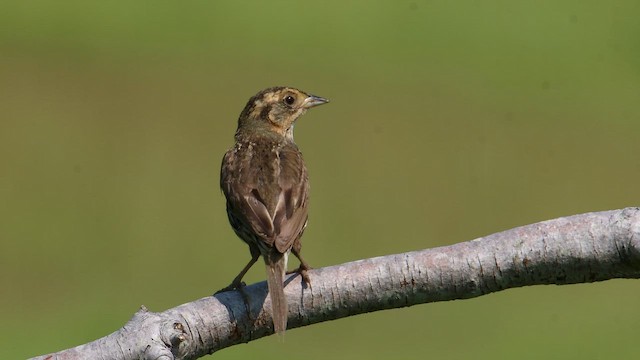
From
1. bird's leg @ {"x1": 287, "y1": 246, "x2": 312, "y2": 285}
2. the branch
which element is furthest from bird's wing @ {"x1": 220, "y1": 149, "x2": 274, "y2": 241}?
the branch

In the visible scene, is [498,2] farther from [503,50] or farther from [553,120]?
[553,120]

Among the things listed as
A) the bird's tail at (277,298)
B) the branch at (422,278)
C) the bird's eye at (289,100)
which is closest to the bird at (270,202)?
the bird's tail at (277,298)

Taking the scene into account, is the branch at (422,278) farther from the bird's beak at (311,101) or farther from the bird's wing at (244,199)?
the bird's beak at (311,101)

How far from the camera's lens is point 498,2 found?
71.4 ft

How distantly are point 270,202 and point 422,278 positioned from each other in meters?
1.42

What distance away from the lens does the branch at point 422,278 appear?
4695mm

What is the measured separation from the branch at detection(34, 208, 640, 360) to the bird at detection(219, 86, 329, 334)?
15 cm

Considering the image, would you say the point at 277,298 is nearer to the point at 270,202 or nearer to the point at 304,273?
the point at 304,273

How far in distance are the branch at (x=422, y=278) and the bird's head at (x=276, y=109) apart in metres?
2.62

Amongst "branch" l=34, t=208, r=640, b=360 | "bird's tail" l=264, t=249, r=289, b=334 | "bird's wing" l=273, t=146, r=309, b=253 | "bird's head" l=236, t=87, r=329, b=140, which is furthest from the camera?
"bird's head" l=236, t=87, r=329, b=140

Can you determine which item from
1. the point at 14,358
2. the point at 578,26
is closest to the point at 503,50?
the point at 578,26

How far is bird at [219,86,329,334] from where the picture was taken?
5.49 meters

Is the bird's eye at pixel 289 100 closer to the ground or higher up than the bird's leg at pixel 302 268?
higher up

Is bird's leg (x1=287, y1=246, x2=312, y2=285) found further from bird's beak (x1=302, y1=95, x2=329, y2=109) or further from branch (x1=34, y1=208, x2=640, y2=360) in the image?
bird's beak (x1=302, y1=95, x2=329, y2=109)
